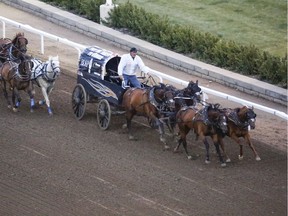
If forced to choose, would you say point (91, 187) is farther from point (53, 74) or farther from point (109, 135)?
point (53, 74)

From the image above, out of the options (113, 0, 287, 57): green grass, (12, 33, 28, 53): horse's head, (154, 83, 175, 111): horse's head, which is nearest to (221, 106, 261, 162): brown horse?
(154, 83, 175, 111): horse's head

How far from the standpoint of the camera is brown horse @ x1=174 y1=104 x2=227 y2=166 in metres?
17.8

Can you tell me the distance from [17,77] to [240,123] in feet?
16.6

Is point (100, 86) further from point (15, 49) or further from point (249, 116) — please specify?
point (249, 116)

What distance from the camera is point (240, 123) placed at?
1781 centimetres

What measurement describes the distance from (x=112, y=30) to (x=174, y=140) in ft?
25.6

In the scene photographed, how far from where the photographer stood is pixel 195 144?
19141 mm

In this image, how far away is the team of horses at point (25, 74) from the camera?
2039cm

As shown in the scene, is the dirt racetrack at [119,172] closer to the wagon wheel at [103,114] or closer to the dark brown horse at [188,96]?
the wagon wheel at [103,114]

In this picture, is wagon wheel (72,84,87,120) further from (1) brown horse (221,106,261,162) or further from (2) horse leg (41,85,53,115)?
(1) brown horse (221,106,261,162)

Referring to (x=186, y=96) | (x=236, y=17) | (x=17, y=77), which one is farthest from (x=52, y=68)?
(x=236, y=17)

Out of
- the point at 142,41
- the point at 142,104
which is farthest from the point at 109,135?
the point at 142,41

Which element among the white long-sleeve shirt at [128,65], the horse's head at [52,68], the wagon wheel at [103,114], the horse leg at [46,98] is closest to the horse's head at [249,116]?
the white long-sleeve shirt at [128,65]

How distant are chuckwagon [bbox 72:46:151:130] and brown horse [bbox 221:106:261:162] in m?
2.41
